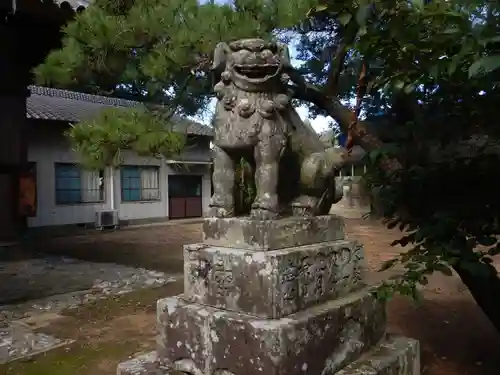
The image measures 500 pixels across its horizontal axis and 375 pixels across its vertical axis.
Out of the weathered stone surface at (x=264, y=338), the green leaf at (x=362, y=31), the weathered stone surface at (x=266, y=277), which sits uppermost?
the green leaf at (x=362, y=31)

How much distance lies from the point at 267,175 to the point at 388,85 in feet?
2.22

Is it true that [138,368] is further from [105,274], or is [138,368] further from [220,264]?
[105,274]

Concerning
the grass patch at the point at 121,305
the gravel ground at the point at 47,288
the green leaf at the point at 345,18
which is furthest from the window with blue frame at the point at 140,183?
the green leaf at the point at 345,18

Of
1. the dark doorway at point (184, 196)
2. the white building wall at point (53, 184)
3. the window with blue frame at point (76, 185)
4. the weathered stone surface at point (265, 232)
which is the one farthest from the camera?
the dark doorway at point (184, 196)

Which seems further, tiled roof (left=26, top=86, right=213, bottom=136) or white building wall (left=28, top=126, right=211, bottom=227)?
white building wall (left=28, top=126, right=211, bottom=227)

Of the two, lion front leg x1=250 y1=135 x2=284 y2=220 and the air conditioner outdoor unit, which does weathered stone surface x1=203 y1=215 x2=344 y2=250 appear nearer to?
lion front leg x1=250 y1=135 x2=284 y2=220

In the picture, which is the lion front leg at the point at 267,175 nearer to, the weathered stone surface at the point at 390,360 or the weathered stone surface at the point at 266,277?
the weathered stone surface at the point at 266,277

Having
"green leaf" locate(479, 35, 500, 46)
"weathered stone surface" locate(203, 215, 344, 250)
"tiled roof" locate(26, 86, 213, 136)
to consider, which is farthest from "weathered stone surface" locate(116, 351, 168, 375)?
"tiled roof" locate(26, 86, 213, 136)

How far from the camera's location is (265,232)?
201cm

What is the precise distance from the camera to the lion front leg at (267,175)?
2.10m

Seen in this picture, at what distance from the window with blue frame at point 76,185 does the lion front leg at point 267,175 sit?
10.3 metres

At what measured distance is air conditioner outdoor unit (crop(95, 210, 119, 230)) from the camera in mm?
12430

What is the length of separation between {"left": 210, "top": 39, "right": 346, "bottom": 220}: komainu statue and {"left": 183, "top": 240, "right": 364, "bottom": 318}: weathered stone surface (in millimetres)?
208

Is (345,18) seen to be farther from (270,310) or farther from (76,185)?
(76,185)
